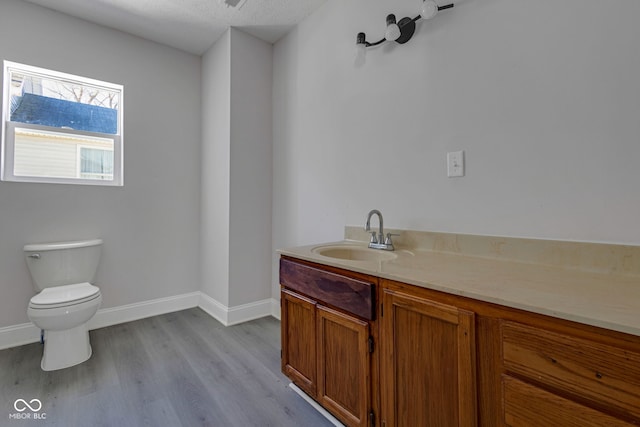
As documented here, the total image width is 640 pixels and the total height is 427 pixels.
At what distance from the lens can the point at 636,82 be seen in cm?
100

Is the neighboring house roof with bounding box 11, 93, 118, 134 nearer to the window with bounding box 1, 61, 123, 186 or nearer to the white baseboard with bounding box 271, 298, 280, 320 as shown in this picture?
the window with bounding box 1, 61, 123, 186

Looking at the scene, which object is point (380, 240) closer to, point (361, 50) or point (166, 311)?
point (361, 50)

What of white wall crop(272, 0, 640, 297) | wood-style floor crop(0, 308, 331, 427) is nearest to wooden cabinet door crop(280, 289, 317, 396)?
wood-style floor crop(0, 308, 331, 427)

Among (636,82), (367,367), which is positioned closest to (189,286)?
(367,367)

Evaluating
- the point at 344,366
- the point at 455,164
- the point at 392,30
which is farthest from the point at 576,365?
the point at 392,30

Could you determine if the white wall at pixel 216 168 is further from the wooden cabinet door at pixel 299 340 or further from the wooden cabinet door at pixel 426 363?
the wooden cabinet door at pixel 426 363

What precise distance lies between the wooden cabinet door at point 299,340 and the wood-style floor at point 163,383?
16cm

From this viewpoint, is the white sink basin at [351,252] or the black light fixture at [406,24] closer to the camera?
the black light fixture at [406,24]

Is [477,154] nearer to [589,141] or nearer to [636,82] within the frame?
[589,141]

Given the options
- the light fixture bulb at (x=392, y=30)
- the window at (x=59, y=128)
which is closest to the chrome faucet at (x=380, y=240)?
the light fixture bulb at (x=392, y=30)

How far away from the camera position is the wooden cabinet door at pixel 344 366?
117 centimetres

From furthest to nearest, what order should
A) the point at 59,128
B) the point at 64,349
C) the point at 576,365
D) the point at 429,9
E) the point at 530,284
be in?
the point at 59,128
the point at 64,349
the point at 429,9
the point at 530,284
the point at 576,365

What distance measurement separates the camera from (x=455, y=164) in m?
1.46

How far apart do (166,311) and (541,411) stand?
115 inches
